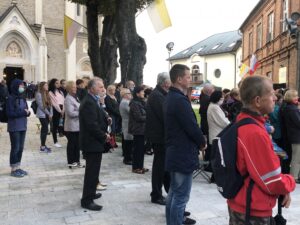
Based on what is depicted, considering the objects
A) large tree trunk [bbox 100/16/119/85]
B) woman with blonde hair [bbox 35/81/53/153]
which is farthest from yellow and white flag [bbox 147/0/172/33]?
woman with blonde hair [bbox 35/81/53/153]

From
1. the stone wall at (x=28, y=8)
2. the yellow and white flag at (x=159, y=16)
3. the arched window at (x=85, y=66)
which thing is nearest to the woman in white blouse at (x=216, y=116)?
the yellow and white flag at (x=159, y=16)

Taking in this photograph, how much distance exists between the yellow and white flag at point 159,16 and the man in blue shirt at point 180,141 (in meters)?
9.57

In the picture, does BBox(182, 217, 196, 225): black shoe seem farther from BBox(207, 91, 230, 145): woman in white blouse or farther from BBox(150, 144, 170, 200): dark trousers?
BBox(207, 91, 230, 145): woman in white blouse

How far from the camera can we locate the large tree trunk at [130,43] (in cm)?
1238

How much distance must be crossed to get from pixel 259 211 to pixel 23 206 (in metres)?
4.09

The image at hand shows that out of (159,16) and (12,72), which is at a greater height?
(159,16)

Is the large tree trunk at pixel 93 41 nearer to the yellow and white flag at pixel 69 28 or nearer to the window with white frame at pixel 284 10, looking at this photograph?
the yellow and white flag at pixel 69 28

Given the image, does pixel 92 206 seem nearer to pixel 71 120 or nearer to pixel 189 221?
pixel 189 221

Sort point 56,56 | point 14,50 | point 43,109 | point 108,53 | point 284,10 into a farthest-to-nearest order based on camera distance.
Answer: point 56,56
point 14,50
point 284,10
point 108,53
point 43,109

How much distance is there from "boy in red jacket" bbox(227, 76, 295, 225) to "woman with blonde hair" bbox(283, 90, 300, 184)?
4797 millimetres

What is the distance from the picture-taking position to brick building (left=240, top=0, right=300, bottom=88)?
1953cm

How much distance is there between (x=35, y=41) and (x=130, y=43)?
2312cm

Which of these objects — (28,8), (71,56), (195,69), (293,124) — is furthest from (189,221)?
(195,69)

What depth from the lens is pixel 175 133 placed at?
412cm
